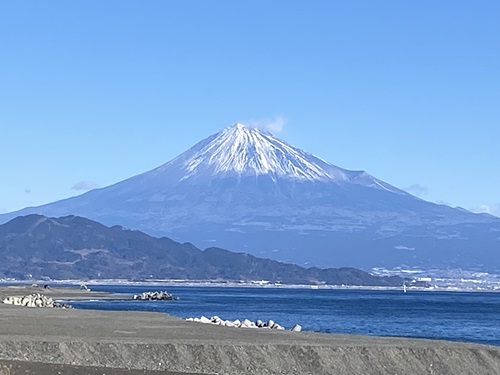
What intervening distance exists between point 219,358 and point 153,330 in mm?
7957

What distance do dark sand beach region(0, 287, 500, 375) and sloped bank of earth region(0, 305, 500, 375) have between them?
25 millimetres

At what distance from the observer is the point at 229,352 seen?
1268 inches

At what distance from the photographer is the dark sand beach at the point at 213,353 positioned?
30.0 metres

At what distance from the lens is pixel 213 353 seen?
32.1 meters

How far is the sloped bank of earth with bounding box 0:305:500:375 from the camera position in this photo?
3053cm

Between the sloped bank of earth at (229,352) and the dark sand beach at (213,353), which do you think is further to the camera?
the sloped bank of earth at (229,352)

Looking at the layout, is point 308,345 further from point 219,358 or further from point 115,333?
point 115,333

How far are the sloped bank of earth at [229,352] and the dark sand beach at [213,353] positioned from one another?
25 mm

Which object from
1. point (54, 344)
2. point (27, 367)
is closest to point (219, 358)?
point (54, 344)

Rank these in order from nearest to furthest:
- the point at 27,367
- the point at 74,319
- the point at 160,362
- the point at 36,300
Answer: the point at 27,367
the point at 160,362
the point at 74,319
the point at 36,300

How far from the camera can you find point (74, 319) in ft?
148

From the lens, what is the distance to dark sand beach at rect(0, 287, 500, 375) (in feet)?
98.4

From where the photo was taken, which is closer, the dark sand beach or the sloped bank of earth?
the dark sand beach

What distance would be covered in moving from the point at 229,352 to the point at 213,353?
44 centimetres
